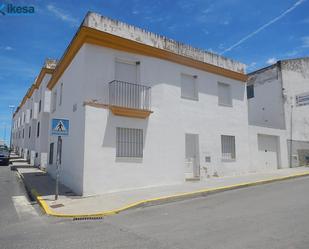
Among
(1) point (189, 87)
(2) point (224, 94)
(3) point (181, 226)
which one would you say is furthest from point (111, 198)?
(2) point (224, 94)

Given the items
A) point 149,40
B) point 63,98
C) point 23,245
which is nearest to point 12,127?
point 63,98

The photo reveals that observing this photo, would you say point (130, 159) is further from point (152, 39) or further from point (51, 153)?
point (51, 153)

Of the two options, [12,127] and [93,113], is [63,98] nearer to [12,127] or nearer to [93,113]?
[93,113]

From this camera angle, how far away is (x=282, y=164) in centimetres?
1772

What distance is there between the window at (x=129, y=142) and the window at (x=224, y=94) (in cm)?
578

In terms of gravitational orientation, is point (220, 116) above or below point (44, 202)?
above

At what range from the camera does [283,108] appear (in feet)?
62.8

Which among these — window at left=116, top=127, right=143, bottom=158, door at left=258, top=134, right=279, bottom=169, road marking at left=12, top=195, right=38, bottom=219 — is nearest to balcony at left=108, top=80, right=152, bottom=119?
window at left=116, top=127, right=143, bottom=158

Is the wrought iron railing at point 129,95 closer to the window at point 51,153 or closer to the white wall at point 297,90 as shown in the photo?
the window at point 51,153

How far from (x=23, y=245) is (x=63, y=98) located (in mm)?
9777

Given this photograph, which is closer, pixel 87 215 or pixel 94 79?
pixel 87 215

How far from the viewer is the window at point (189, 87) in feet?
43.7

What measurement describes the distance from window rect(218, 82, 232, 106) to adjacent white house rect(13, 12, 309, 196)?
5cm

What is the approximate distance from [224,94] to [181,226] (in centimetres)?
1041
